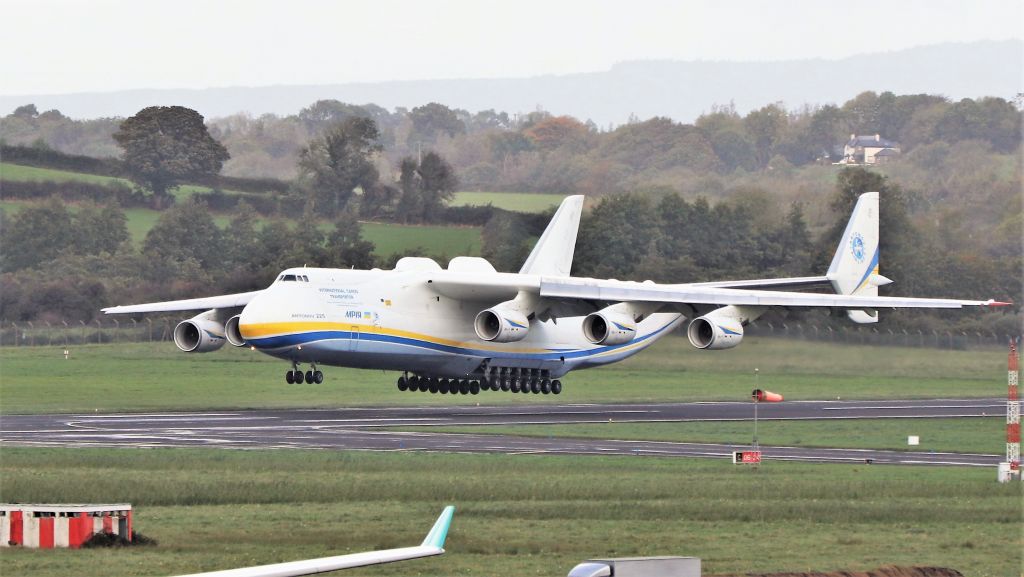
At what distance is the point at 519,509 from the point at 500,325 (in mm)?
15540

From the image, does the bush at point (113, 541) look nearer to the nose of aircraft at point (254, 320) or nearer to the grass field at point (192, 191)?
the nose of aircraft at point (254, 320)

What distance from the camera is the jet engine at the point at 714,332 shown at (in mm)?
41719

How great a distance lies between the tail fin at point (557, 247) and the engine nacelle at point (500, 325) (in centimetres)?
630

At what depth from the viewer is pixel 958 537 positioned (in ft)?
79.4

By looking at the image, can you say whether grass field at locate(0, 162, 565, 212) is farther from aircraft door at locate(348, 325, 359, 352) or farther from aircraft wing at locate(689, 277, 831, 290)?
aircraft door at locate(348, 325, 359, 352)

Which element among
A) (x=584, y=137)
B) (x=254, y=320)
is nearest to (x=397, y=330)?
(x=254, y=320)

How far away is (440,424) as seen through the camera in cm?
4222

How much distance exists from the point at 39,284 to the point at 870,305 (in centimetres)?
3076

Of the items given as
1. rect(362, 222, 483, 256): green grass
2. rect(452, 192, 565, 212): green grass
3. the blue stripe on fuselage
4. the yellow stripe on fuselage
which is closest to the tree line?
rect(452, 192, 565, 212): green grass

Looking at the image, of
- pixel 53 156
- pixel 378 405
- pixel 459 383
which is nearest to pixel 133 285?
pixel 53 156

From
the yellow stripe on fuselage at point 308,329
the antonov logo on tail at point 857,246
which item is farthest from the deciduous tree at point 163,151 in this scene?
the antonov logo on tail at point 857,246

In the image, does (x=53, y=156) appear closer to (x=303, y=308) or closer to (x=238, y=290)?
(x=238, y=290)

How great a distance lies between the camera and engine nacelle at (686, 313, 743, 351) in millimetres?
41719

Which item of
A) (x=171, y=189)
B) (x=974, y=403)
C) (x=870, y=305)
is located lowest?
(x=974, y=403)
